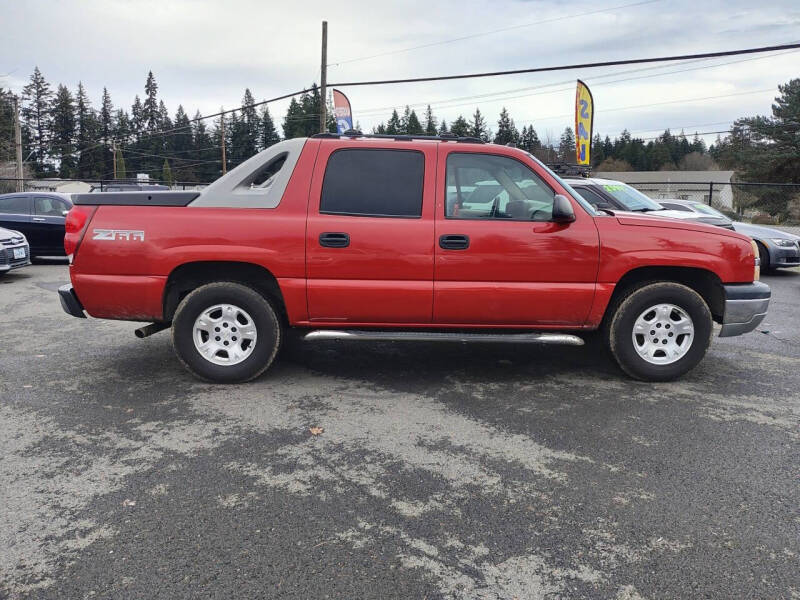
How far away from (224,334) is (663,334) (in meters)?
3.53

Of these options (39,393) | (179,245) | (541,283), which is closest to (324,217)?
(179,245)

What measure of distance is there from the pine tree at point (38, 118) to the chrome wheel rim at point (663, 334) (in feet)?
316

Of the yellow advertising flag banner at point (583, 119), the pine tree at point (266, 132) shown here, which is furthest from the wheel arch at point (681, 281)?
Result: the pine tree at point (266, 132)

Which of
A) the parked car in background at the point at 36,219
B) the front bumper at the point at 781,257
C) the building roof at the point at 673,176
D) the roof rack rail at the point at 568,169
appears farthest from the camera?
the building roof at the point at 673,176

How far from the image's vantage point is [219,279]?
4.95 m

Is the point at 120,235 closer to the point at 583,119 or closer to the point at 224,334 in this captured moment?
the point at 224,334

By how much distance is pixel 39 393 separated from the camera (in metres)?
4.67

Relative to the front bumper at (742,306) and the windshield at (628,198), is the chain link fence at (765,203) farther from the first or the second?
the front bumper at (742,306)

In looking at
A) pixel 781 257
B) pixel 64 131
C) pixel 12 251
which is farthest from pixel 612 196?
pixel 64 131

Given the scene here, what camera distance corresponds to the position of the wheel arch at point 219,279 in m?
4.87

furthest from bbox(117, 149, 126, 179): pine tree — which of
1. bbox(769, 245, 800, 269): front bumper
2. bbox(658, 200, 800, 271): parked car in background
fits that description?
bbox(769, 245, 800, 269): front bumper

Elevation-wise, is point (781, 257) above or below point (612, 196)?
below

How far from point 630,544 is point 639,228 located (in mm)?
2850

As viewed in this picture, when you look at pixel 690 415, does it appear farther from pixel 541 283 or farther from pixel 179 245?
pixel 179 245
